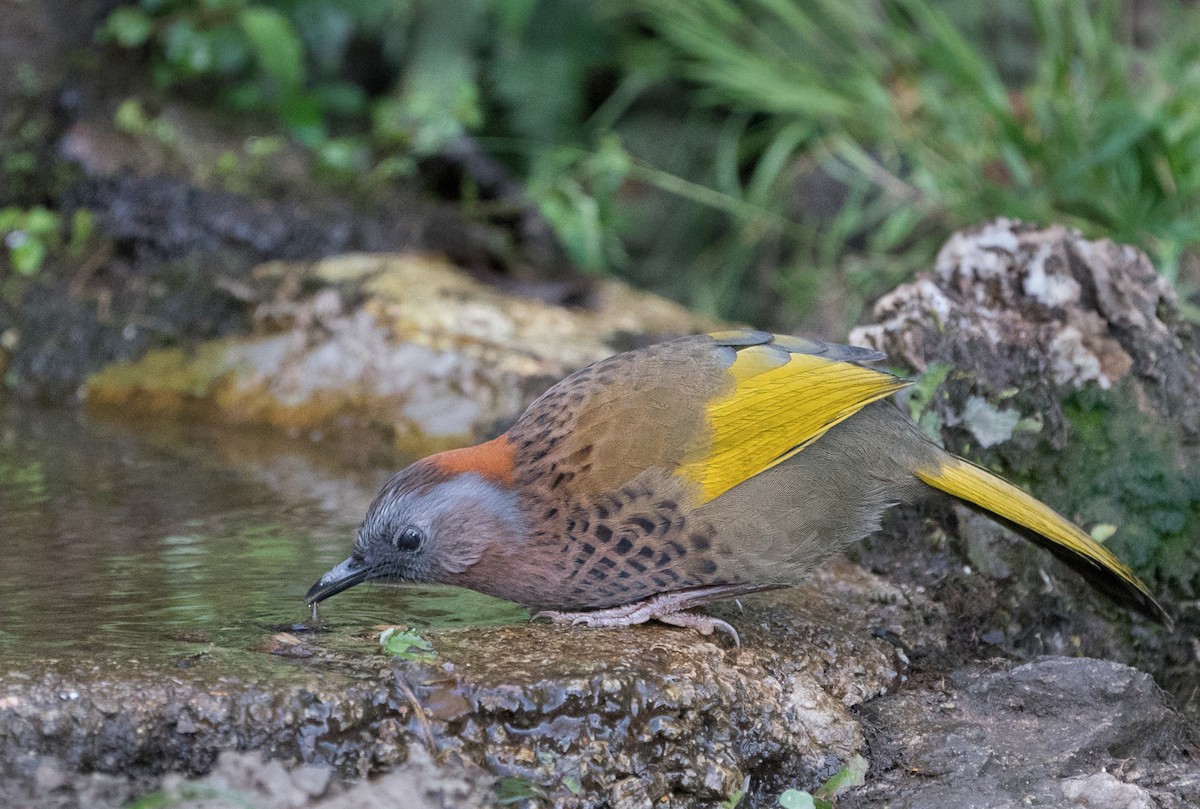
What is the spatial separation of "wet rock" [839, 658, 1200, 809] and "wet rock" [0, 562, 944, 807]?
0.11 meters

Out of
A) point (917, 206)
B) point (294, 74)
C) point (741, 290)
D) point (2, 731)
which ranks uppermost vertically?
point (294, 74)

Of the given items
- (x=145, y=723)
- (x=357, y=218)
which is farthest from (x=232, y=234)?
(x=145, y=723)

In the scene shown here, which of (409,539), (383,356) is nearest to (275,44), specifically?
(383,356)

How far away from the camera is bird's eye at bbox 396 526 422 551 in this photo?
3.16 meters

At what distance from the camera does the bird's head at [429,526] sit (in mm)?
3137

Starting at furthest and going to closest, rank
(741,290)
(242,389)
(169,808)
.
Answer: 1. (741,290)
2. (242,389)
3. (169,808)

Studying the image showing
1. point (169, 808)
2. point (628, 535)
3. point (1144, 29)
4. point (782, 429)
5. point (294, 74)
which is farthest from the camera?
point (1144, 29)

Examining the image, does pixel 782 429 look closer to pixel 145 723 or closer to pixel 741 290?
pixel 145 723

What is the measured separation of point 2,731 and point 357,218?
13.7 feet

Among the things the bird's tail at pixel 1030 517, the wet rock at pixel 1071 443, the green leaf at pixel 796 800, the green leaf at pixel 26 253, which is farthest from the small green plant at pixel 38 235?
the green leaf at pixel 796 800

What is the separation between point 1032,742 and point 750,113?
19.2ft

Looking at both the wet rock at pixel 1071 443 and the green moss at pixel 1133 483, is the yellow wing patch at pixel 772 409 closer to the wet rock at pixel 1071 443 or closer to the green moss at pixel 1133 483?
the wet rock at pixel 1071 443

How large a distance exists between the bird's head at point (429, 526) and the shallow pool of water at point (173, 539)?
12cm

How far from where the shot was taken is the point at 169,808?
7.29 feet
